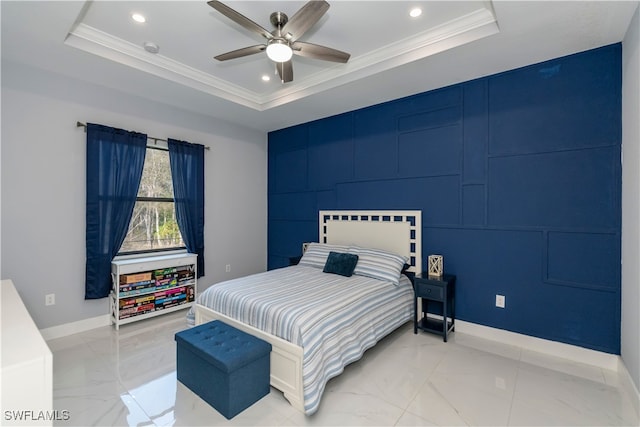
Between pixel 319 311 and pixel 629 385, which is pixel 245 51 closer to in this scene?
pixel 319 311

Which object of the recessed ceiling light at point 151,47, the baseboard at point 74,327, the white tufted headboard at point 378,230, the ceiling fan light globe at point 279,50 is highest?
the recessed ceiling light at point 151,47

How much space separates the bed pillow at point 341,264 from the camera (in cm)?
330

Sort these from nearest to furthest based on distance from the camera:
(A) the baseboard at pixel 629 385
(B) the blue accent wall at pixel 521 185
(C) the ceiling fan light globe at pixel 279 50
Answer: (A) the baseboard at pixel 629 385, (C) the ceiling fan light globe at pixel 279 50, (B) the blue accent wall at pixel 521 185

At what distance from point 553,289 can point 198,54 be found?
13.4 ft

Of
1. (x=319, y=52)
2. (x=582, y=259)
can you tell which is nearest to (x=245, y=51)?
(x=319, y=52)

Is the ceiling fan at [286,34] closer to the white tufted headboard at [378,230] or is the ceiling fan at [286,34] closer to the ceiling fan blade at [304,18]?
the ceiling fan blade at [304,18]

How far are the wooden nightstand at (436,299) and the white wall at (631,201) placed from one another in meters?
1.27

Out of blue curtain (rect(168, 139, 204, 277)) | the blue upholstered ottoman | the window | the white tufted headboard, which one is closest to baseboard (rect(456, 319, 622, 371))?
the white tufted headboard

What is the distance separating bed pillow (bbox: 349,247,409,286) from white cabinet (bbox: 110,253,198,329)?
88.3 inches

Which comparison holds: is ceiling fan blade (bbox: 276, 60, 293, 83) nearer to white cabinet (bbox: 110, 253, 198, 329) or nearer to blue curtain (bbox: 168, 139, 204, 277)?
blue curtain (bbox: 168, 139, 204, 277)

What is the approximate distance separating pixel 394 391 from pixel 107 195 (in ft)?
11.7

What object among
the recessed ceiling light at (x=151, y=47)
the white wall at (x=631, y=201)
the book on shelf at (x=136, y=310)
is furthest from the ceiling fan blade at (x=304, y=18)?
the book on shelf at (x=136, y=310)

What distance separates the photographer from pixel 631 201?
84.4 inches

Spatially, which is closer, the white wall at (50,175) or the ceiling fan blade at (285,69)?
the ceiling fan blade at (285,69)
